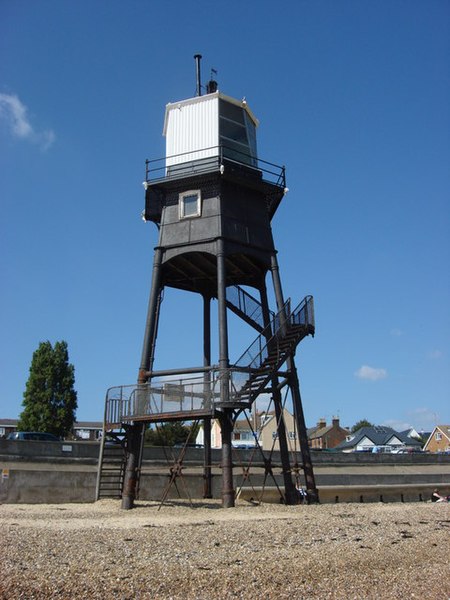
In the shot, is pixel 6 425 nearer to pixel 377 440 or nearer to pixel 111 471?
pixel 377 440

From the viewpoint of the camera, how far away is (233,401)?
19016 millimetres

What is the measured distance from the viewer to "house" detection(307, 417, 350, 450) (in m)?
95.9

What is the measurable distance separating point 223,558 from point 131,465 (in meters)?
9.63

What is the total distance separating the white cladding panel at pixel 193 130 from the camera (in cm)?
2350

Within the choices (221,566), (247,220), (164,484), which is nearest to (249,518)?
(221,566)

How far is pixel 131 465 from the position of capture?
19656mm

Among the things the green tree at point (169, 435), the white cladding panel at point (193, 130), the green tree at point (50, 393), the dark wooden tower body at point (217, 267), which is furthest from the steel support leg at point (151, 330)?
the green tree at point (169, 435)

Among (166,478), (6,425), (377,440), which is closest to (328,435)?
(377,440)

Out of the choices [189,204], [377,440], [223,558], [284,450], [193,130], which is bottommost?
[223,558]

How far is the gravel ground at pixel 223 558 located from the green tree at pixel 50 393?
3763 centimetres

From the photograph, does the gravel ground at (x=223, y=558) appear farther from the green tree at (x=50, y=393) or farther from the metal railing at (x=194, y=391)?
the green tree at (x=50, y=393)

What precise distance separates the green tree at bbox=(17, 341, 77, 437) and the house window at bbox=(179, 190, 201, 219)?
34424 millimetres

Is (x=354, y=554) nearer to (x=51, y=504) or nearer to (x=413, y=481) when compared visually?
(x=51, y=504)

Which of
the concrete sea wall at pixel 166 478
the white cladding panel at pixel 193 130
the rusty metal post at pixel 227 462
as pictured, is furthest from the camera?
the white cladding panel at pixel 193 130
